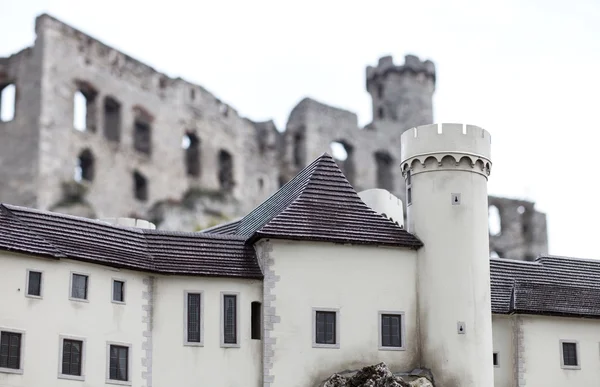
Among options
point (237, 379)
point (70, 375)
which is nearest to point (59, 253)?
point (70, 375)

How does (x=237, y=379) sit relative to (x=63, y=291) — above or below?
below

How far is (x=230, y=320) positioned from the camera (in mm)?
43656

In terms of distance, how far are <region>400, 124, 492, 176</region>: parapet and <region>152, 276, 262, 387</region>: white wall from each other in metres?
8.42

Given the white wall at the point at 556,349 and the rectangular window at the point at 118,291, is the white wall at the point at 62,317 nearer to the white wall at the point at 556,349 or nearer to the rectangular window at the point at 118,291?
the rectangular window at the point at 118,291

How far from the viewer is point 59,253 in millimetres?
41000

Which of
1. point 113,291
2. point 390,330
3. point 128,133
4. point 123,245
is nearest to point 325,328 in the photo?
point 390,330

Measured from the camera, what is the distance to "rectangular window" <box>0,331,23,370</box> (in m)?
39.0

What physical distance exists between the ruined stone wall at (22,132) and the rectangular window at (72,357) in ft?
116

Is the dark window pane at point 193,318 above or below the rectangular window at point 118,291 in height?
below

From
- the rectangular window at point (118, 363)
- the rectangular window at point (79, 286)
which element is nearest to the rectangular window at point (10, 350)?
the rectangular window at point (79, 286)

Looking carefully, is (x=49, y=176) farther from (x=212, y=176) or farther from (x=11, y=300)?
(x=11, y=300)

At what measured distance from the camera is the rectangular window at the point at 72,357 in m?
40.4

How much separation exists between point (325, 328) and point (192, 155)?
48.5 meters

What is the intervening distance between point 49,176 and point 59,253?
1424 inches
